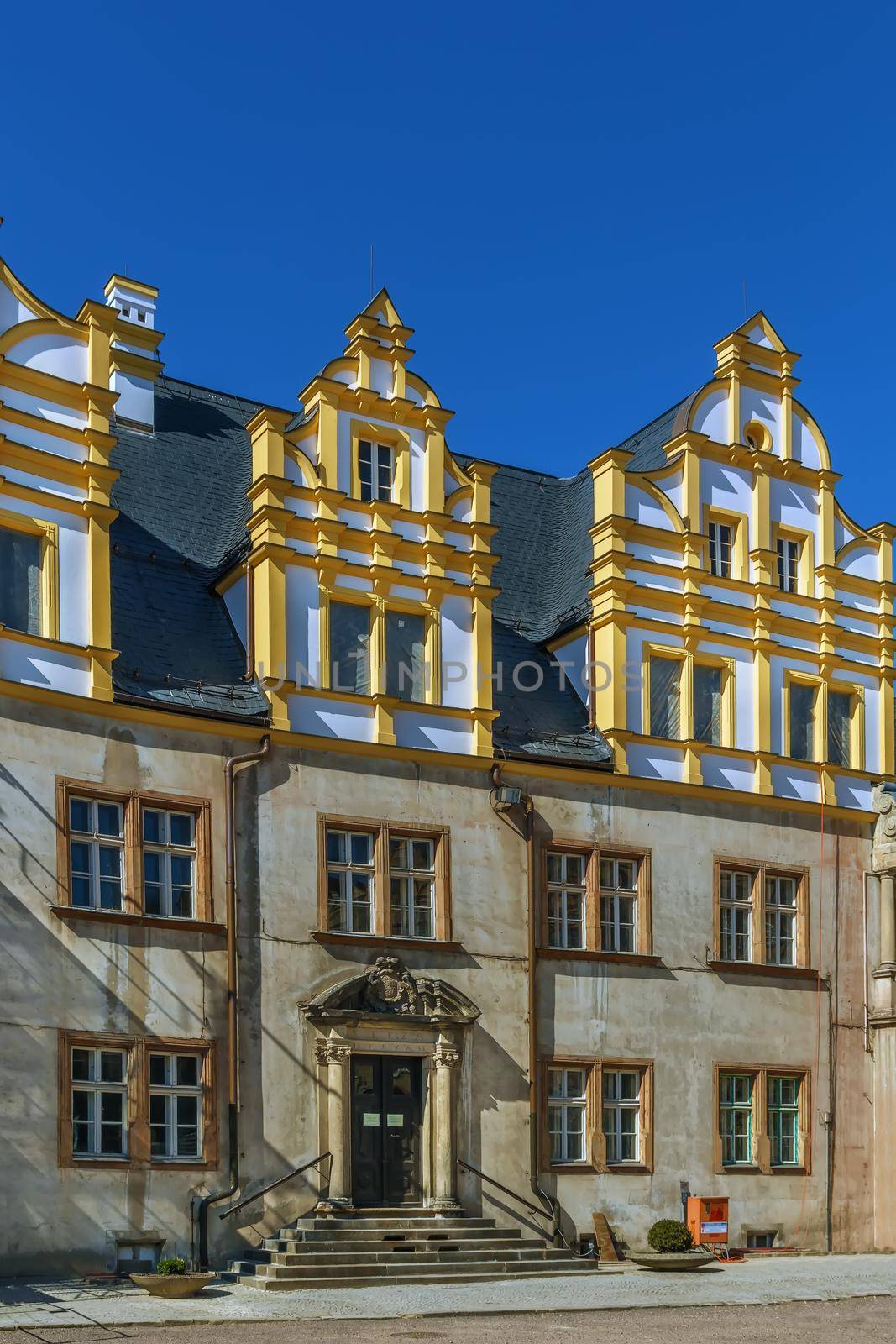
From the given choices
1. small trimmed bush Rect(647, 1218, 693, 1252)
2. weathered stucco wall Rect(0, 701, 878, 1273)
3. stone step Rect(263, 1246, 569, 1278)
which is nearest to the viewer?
stone step Rect(263, 1246, 569, 1278)

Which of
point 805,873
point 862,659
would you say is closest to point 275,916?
point 805,873

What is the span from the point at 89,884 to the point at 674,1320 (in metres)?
9.84

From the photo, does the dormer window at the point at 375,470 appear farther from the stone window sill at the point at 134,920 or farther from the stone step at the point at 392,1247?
the stone step at the point at 392,1247

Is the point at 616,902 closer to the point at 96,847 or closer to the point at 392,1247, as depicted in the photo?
the point at 392,1247

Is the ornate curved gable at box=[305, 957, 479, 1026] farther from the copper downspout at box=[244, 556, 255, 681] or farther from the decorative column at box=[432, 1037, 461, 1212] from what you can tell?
the copper downspout at box=[244, 556, 255, 681]

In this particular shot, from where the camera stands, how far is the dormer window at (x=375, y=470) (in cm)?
2983

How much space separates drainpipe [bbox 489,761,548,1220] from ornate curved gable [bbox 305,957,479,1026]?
1.25 m

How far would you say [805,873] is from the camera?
32.5 m

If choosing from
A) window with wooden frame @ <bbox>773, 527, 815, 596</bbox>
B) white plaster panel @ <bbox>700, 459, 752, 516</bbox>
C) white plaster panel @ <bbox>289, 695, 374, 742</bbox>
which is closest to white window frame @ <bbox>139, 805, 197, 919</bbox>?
white plaster panel @ <bbox>289, 695, 374, 742</bbox>

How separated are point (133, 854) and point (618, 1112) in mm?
9516

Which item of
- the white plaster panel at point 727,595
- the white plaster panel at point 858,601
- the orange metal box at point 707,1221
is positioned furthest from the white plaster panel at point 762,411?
the orange metal box at point 707,1221

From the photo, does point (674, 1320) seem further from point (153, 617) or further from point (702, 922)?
point (153, 617)

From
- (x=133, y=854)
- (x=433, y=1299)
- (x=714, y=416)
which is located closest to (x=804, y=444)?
(x=714, y=416)

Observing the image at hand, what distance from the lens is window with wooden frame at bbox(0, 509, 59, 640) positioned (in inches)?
1004
